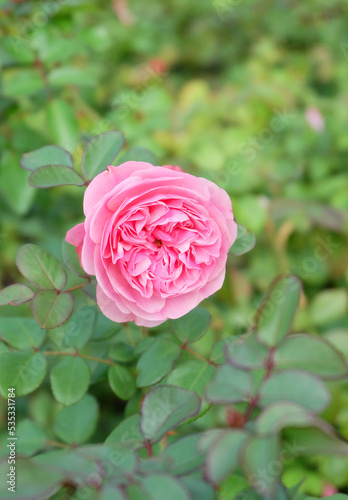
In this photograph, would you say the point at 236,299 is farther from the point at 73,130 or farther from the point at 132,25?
the point at 132,25

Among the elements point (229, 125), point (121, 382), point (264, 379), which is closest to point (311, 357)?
point (264, 379)

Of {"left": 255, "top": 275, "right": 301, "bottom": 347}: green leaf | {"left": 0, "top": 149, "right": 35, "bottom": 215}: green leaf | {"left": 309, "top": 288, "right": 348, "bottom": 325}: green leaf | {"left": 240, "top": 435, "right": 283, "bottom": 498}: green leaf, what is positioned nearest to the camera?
{"left": 240, "top": 435, "right": 283, "bottom": 498}: green leaf

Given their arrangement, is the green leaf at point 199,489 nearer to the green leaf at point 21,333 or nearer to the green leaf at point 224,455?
the green leaf at point 224,455

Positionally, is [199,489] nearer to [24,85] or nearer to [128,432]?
[128,432]

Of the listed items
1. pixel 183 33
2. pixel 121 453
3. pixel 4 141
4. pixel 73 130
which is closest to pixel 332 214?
pixel 73 130

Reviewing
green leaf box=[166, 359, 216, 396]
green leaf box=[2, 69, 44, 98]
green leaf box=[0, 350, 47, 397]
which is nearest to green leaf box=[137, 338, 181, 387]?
green leaf box=[166, 359, 216, 396]

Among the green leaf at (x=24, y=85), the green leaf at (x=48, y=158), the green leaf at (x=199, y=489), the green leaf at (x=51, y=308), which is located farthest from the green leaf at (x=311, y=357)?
the green leaf at (x=24, y=85)

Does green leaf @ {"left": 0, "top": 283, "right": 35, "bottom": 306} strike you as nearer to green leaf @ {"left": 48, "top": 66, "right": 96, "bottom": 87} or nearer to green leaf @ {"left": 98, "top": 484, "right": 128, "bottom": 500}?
green leaf @ {"left": 98, "top": 484, "right": 128, "bottom": 500}
